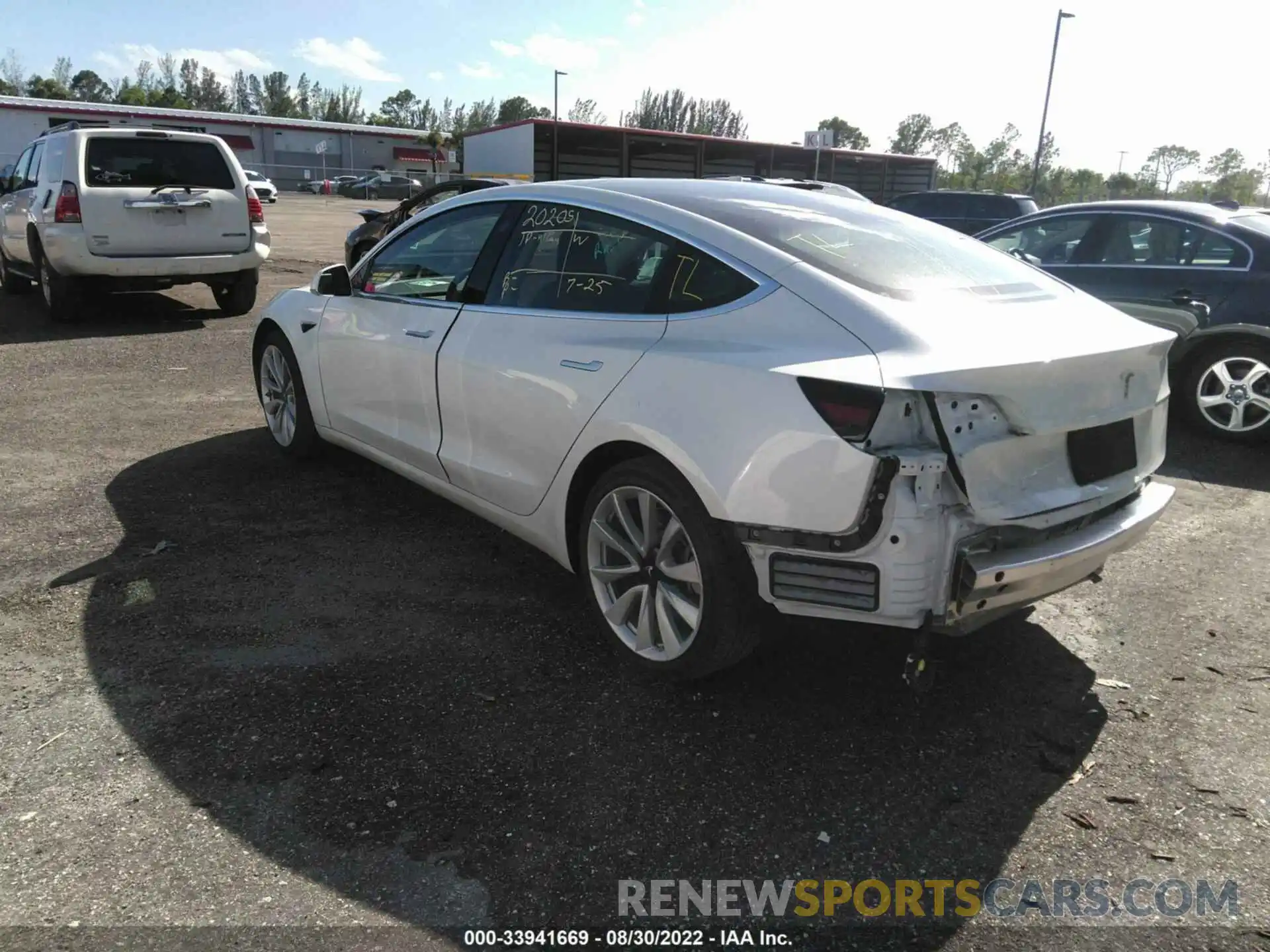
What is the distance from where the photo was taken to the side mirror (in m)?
4.77

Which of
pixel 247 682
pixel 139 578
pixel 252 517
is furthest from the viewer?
pixel 252 517

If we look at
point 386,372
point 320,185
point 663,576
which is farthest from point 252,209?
point 320,185

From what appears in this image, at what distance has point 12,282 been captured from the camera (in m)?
11.9


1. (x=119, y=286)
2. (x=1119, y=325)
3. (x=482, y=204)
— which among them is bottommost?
(x=119, y=286)

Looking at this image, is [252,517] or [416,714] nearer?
[416,714]

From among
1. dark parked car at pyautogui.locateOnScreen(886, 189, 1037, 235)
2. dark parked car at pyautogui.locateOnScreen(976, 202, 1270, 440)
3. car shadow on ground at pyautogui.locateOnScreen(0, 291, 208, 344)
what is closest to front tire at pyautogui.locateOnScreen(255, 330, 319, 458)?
car shadow on ground at pyautogui.locateOnScreen(0, 291, 208, 344)

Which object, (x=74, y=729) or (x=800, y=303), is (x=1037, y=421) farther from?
(x=74, y=729)

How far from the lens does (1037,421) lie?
8.83 ft

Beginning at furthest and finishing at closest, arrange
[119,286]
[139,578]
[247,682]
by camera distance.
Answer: [119,286], [139,578], [247,682]

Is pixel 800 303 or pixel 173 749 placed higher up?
pixel 800 303

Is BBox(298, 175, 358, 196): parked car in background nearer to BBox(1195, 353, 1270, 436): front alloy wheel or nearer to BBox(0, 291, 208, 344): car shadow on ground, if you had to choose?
BBox(0, 291, 208, 344): car shadow on ground

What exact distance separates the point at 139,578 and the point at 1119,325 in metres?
3.89

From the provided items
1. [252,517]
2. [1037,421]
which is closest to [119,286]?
[252,517]

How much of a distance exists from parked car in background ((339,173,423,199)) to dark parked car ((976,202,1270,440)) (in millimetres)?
54972
